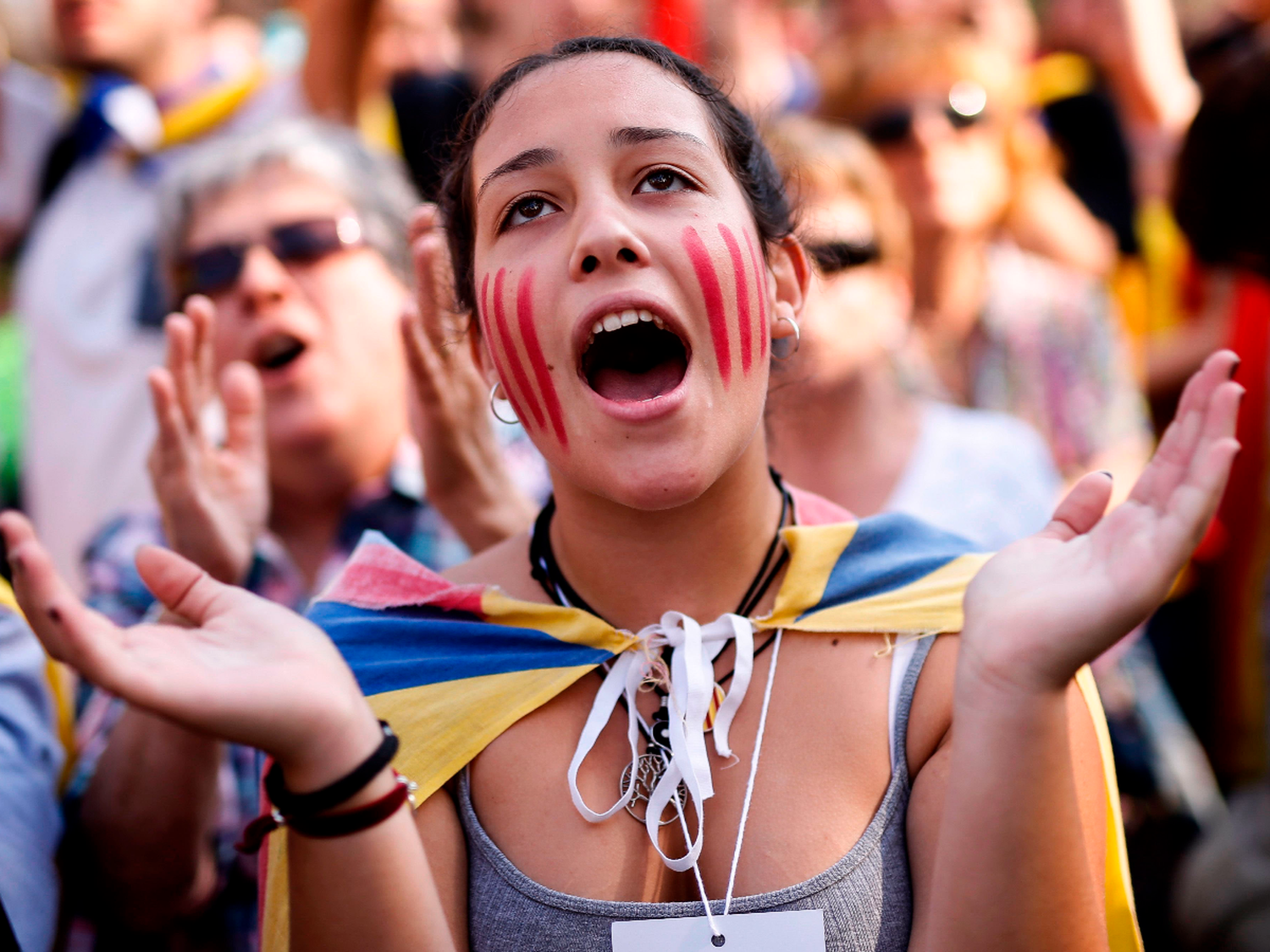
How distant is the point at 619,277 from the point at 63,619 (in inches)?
32.4

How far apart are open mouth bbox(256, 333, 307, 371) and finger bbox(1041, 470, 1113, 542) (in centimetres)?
192

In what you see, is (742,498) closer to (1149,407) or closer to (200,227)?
(200,227)

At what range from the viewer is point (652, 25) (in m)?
3.79

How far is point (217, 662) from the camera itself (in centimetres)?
148

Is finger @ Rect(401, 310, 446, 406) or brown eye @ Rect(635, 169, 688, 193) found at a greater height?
brown eye @ Rect(635, 169, 688, 193)

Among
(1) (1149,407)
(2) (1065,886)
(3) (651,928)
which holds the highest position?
(2) (1065,886)

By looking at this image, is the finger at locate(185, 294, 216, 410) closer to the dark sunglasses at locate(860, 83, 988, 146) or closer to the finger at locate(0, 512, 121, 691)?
the finger at locate(0, 512, 121, 691)

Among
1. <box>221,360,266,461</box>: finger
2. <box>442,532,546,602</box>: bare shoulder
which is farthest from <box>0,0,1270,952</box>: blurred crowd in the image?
<box>442,532,546,602</box>: bare shoulder

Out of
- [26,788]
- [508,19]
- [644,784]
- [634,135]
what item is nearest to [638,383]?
[634,135]

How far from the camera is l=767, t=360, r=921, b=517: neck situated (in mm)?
3293

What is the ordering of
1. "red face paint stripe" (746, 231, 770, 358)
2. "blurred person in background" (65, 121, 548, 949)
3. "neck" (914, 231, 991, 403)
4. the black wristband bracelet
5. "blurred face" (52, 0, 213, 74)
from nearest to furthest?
the black wristband bracelet → "red face paint stripe" (746, 231, 770, 358) → "blurred person in background" (65, 121, 548, 949) → "blurred face" (52, 0, 213, 74) → "neck" (914, 231, 991, 403)

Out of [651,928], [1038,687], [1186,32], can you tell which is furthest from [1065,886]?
[1186,32]

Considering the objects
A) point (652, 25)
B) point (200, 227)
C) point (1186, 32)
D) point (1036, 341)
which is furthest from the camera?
point (1186, 32)

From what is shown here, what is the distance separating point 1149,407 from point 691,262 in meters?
3.18
